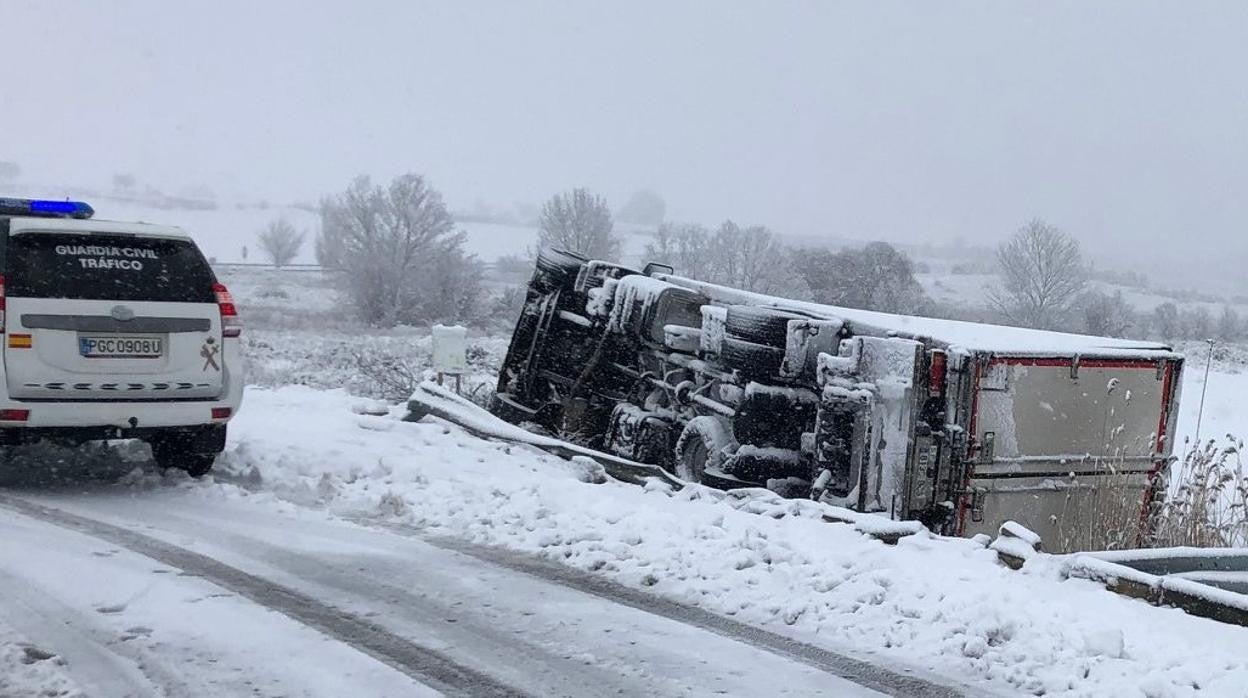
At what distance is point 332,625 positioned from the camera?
4.76 meters

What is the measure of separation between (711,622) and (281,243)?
247 feet

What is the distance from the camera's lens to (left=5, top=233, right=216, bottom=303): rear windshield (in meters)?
7.19

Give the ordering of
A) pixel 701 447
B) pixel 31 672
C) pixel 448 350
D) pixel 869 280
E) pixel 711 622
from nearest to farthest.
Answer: pixel 31 672
pixel 711 622
pixel 701 447
pixel 448 350
pixel 869 280

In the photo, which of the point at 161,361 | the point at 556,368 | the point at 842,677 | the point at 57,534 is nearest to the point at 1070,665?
the point at 842,677

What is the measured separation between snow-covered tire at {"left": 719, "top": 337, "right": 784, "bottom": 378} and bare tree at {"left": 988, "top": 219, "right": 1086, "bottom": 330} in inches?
2138

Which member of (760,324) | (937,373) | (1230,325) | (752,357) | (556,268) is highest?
(556,268)

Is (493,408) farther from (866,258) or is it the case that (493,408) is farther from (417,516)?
(866,258)

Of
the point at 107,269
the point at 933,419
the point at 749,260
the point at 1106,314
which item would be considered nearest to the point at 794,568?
the point at 933,419

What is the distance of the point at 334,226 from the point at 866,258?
3243 cm

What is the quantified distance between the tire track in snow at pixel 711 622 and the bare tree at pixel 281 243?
71376 mm

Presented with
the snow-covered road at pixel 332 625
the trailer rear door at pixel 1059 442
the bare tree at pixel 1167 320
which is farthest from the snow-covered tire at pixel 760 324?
the bare tree at pixel 1167 320

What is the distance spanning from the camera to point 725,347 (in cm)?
930

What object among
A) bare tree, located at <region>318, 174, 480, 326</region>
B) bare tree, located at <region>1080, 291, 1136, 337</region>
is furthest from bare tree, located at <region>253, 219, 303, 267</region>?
bare tree, located at <region>1080, 291, 1136, 337</region>

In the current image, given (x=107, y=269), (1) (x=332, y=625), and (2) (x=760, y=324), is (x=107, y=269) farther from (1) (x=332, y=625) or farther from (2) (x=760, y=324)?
(2) (x=760, y=324)
